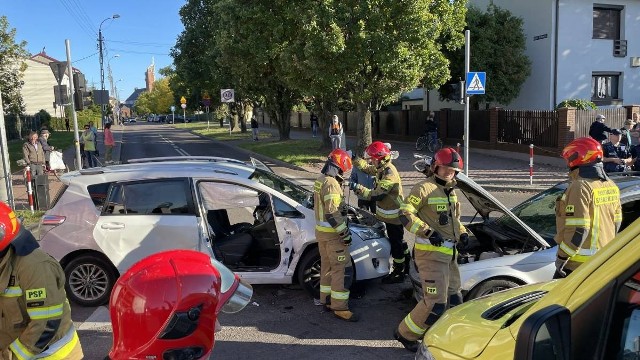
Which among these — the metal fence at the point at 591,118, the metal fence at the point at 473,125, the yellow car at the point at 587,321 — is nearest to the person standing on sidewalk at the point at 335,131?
the metal fence at the point at 473,125

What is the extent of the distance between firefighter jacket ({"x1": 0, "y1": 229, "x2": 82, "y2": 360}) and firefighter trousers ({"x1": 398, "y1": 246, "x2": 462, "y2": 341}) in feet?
8.89

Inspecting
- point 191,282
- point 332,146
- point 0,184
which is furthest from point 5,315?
point 332,146

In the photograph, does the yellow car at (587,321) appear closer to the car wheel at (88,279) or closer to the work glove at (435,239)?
the work glove at (435,239)

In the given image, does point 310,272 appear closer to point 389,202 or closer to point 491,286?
point 389,202

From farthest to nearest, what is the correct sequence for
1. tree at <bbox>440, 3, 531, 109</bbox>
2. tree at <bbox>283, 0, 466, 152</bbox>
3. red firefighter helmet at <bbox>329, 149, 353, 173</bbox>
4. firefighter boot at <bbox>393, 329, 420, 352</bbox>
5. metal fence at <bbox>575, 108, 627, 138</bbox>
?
tree at <bbox>440, 3, 531, 109</bbox> < metal fence at <bbox>575, 108, 627, 138</bbox> < tree at <bbox>283, 0, 466, 152</bbox> < red firefighter helmet at <bbox>329, 149, 353, 173</bbox> < firefighter boot at <bbox>393, 329, 420, 352</bbox>

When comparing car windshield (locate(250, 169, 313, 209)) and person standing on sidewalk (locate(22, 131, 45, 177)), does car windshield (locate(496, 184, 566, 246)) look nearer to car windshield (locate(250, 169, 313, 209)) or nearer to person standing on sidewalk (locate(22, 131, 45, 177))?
car windshield (locate(250, 169, 313, 209))

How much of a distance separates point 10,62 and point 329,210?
86.7 ft

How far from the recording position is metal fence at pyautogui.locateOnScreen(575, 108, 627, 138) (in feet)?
59.4

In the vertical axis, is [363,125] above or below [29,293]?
above

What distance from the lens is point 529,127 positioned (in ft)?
64.3

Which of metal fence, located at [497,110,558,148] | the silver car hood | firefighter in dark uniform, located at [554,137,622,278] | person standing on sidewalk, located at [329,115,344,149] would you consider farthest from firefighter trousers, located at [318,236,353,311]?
metal fence, located at [497,110,558,148]

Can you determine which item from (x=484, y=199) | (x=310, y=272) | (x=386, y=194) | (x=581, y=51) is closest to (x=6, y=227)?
(x=310, y=272)

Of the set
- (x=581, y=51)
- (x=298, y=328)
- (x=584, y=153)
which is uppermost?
(x=581, y=51)

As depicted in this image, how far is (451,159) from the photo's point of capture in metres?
4.30
